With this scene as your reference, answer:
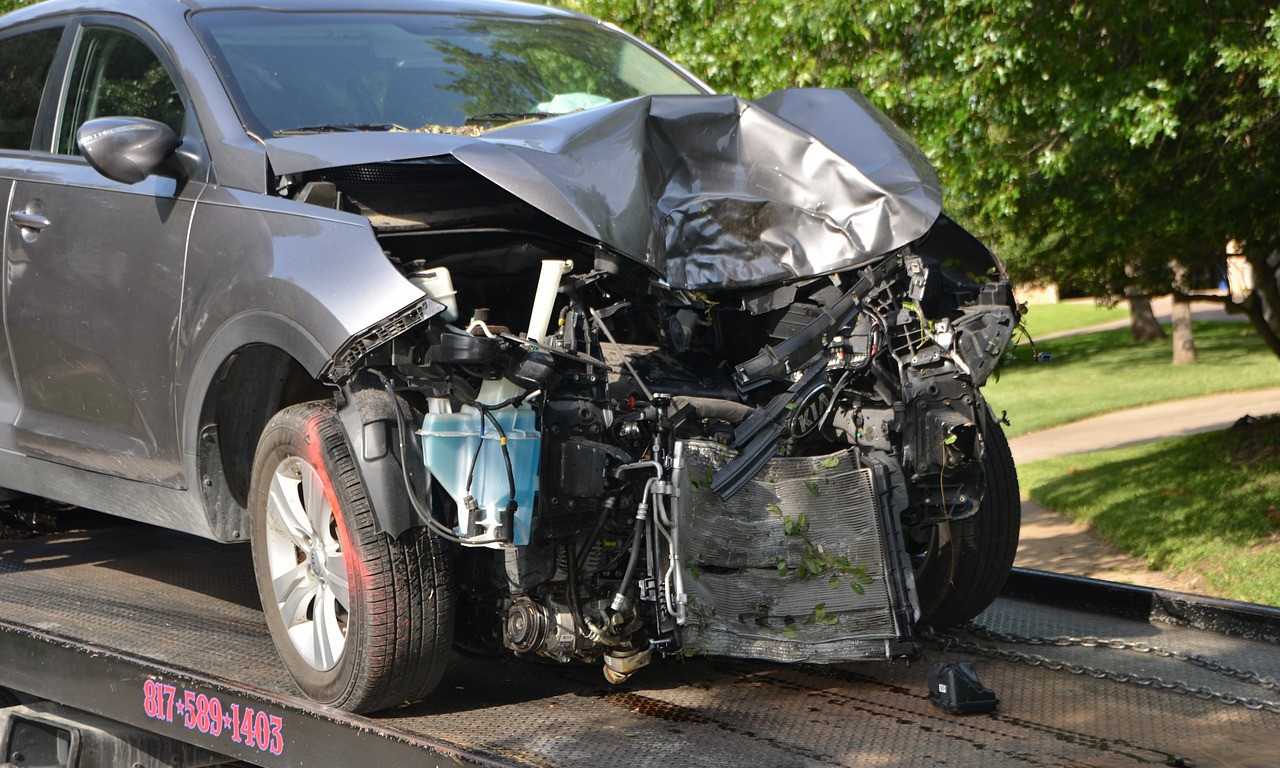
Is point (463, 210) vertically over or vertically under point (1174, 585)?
over

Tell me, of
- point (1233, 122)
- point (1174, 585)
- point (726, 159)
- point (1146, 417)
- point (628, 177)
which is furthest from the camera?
point (1146, 417)

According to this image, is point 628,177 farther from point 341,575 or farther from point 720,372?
point 341,575

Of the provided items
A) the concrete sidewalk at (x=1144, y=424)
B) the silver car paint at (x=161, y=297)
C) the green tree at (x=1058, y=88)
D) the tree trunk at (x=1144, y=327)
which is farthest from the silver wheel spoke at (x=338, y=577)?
the tree trunk at (x=1144, y=327)

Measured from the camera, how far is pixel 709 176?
158 inches

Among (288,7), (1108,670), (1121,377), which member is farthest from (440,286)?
(1121,377)

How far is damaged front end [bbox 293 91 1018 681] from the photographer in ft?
11.5

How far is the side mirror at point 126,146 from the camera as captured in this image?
154 inches

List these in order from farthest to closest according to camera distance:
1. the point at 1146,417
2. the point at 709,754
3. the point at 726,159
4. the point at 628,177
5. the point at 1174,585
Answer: the point at 1146,417, the point at 1174,585, the point at 726,159, the point at 628,177, the point at 709,754

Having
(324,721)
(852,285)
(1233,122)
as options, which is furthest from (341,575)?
(1233,122)

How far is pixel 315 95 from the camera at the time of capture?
429cm

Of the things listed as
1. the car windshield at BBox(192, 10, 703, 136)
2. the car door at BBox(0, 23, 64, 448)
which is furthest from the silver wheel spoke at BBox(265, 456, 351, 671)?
the car door at BBox(0, 23, 64, 448)

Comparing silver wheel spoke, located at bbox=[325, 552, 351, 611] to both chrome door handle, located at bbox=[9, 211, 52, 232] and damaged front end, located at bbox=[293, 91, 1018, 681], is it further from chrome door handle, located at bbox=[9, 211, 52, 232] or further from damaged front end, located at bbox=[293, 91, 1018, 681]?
chrome door handle, located at bbox=[9, 211, 52, 232]

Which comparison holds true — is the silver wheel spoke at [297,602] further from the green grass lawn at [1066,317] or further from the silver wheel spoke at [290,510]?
the green grass lawn at [1066,317]

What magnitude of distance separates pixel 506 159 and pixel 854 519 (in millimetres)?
1279
